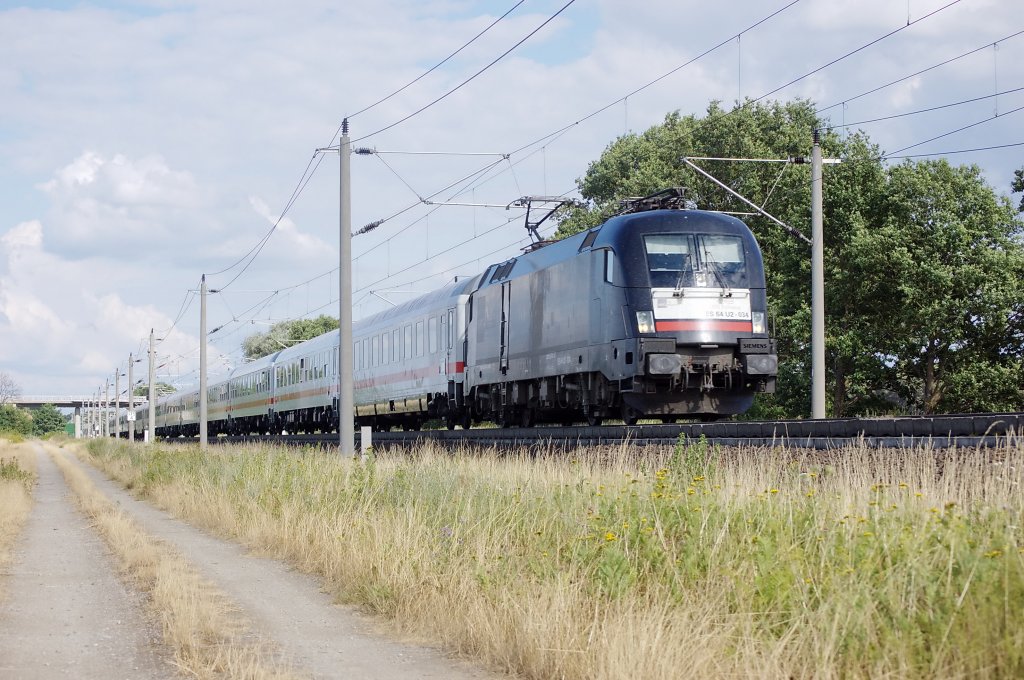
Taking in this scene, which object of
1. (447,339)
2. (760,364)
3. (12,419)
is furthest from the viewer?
(12,419)

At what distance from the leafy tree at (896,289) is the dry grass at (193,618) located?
28373mm

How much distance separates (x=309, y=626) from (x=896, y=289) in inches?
1335

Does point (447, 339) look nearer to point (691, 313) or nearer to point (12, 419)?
point (691, 313)

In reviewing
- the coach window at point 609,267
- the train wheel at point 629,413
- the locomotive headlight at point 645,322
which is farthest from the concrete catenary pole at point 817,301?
the coach window at point 609,267

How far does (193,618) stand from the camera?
8.84 metres

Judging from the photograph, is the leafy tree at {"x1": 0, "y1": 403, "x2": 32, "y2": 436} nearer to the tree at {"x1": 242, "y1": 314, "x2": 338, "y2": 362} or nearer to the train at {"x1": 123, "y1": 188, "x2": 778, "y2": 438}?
the tree at {"x1": 242, "y1": 314, "x2": 338, "y2": 362}

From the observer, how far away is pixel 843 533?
767 centimetres

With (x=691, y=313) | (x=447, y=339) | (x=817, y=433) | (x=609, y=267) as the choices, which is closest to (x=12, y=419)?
(x=447, y=339)

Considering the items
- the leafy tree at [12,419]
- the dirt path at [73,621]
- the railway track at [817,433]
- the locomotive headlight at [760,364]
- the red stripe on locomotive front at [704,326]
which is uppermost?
the red stripe on locomotive front at [704,326]

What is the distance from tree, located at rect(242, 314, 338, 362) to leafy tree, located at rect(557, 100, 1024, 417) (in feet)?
274

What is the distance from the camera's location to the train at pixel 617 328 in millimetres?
21172

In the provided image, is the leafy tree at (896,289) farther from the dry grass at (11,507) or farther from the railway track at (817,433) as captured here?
the dry grass at (11,507)

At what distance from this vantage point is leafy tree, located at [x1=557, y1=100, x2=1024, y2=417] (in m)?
38.2

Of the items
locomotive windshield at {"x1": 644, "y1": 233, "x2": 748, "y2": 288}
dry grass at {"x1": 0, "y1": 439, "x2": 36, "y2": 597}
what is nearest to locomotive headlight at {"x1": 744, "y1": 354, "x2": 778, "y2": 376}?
locomotive windshield at {"x1": 644, "y1": 233, "x2": 748, "y2": 288}
